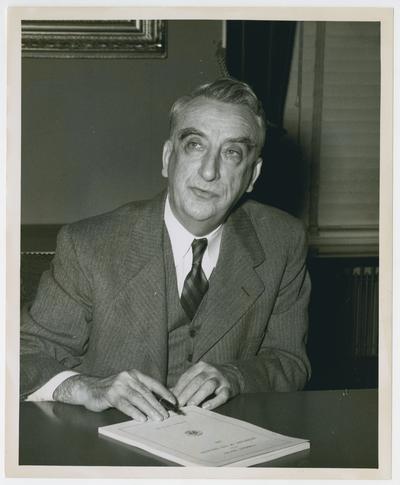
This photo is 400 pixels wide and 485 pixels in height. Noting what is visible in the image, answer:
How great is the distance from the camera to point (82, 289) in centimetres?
160

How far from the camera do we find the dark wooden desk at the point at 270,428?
107cm

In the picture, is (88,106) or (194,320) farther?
(88,106)

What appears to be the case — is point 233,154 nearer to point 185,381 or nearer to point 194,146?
point 194,146

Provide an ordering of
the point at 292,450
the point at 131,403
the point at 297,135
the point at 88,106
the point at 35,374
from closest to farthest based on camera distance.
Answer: the point at 292,450, the point at 131,403, the point at 35,374, the point at 88,106, the point at 297,135

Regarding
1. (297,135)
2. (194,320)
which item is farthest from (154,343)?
(297,135)

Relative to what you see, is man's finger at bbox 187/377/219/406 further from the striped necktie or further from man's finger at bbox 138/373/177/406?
the striped necktie

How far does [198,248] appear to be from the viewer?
173cm

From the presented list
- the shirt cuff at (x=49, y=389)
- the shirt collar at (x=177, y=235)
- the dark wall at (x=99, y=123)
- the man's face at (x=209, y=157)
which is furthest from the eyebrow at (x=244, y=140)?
the dark wall at (x=99, y=123)

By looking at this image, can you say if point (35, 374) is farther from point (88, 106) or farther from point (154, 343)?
point (88, 106)

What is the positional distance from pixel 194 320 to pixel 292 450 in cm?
61

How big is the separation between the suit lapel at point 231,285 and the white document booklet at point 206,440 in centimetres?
46

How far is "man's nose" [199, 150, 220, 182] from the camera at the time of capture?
1.58m

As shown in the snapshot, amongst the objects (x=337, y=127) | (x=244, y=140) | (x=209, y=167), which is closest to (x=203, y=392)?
(x=209, y=167)

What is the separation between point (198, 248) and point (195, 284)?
4.1 inches
